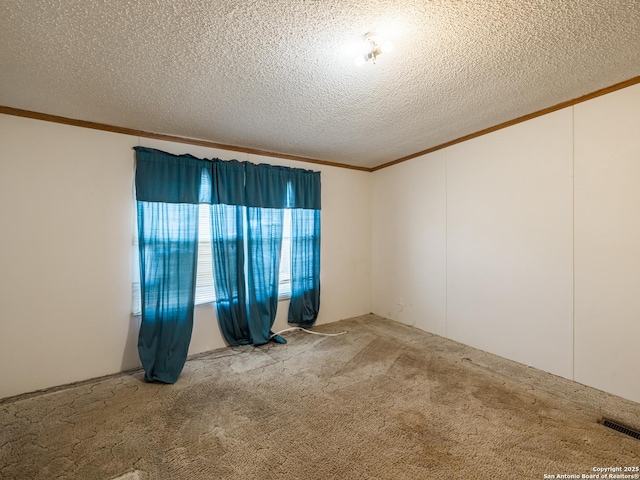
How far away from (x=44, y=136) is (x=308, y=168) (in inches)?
105

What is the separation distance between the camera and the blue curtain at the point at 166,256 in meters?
2.60

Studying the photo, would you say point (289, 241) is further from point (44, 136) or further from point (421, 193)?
point (44, 136)

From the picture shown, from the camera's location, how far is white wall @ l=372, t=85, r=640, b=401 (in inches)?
82.0

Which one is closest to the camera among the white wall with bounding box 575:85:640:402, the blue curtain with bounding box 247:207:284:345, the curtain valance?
the white wall with bounding box 575:85:640:402

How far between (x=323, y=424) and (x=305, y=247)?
2257 millimetres

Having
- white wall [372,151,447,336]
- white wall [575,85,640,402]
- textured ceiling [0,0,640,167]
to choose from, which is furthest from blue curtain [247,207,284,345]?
white wall [575,85,640,402]

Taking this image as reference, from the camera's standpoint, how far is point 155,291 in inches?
105

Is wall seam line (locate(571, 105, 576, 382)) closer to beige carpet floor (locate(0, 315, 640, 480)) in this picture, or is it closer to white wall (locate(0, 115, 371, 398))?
beige carpet floor (locate(0, 315, 640, 480))

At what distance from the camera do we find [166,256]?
2736 mm

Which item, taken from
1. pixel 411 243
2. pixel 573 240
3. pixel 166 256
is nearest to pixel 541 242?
pixel 573 240

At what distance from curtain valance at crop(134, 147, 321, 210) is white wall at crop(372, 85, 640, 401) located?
1.56 meters

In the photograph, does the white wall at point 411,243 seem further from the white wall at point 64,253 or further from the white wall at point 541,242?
the white wall at point 64,253

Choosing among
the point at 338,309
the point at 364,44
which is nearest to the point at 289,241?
the point at 338,309

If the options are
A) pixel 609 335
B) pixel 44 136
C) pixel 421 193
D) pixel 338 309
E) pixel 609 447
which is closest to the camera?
pixel 609 447
